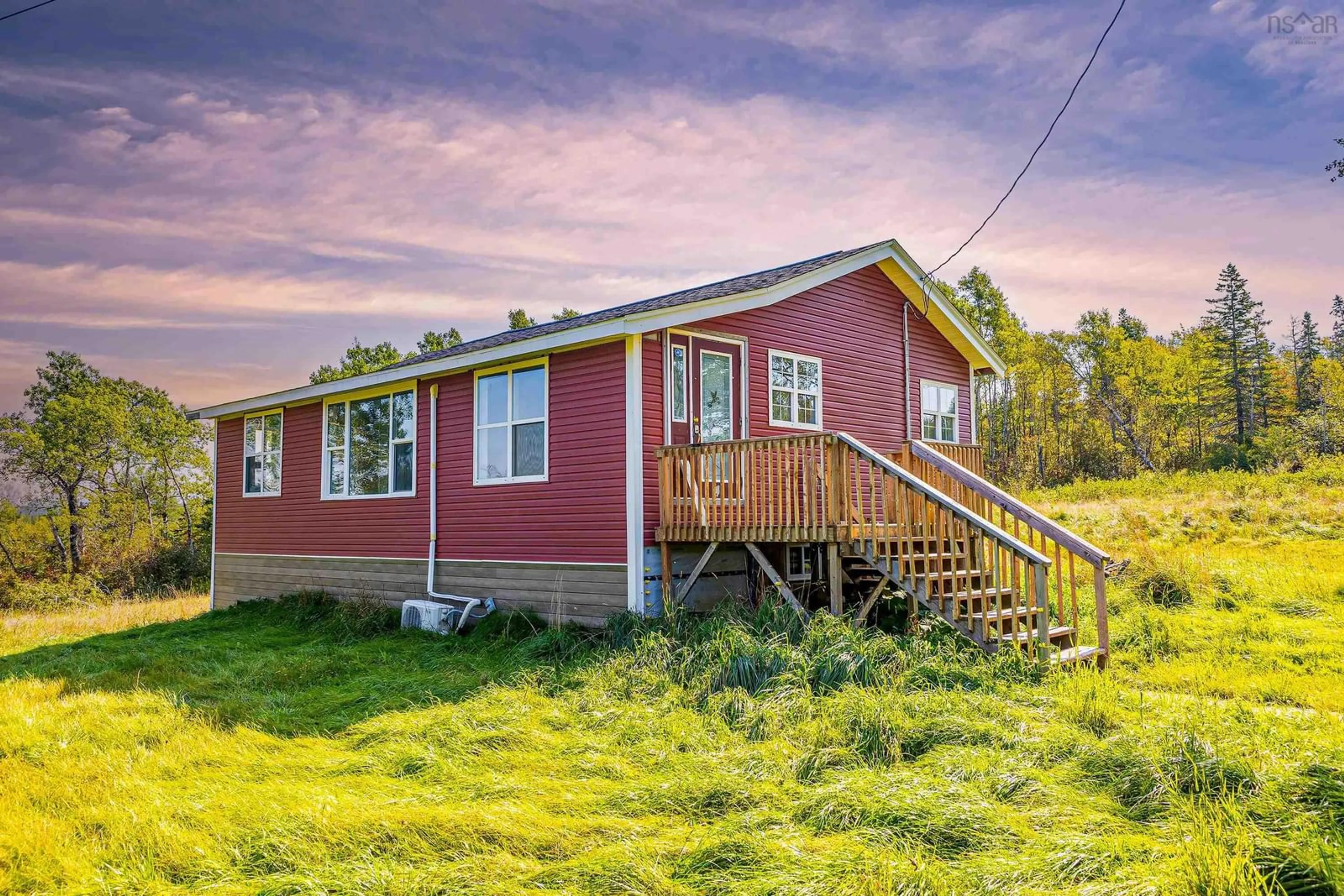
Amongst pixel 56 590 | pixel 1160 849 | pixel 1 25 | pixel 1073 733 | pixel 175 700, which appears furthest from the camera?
pixel 56 590

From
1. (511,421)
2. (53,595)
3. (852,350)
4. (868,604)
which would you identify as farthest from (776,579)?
(53,595)

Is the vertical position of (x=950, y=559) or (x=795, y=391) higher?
(x=795, y=391)

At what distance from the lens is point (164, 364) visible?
32625 mm

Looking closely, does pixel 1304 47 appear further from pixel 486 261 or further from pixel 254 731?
pixel 486 261

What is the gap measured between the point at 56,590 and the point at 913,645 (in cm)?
3123

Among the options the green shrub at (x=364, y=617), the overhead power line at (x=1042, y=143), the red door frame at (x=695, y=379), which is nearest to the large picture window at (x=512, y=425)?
the red door frame at (x=695, y=379)

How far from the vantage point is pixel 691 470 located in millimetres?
9227

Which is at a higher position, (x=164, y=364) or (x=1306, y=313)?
(x=1306, y=313)

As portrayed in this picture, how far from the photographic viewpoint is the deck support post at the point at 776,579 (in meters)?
8.27

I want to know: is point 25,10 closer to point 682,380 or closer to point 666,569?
point 682,380

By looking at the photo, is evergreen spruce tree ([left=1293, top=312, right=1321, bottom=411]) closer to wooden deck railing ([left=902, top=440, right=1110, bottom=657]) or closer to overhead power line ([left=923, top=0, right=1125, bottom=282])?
overhead power line ([left=923, top=0, right=1125, bottom=282])

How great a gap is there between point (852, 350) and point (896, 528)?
15.3 ft

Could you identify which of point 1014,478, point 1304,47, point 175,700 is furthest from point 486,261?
point 1014,478

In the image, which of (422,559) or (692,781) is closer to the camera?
(692,781)
